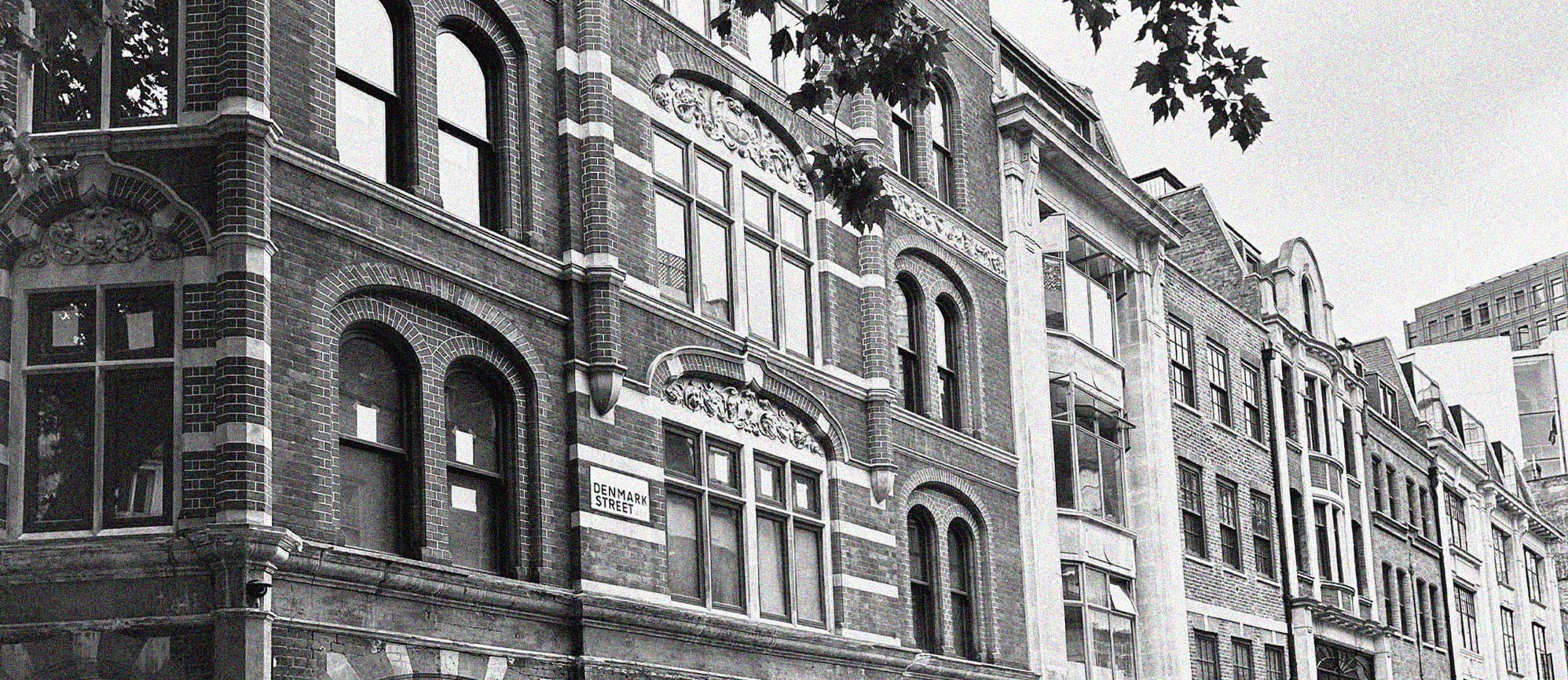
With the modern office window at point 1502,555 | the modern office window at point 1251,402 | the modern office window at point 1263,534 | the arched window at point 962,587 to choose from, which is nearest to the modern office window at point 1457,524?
the modern office window at point 1502,555

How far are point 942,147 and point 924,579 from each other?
7128 millimetres

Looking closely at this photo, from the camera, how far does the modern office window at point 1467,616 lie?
53031mm

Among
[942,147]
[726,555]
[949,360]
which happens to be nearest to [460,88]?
[726,555]

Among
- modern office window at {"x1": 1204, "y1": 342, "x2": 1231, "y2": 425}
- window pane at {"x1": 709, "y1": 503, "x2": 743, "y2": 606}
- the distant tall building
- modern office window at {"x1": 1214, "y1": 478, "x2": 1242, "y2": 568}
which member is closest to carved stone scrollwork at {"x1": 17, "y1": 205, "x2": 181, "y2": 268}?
window pane at {"x1": 709, "y1": 503, "x2": 743, "y2": 606}

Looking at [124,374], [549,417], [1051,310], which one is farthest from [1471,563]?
[124,374]

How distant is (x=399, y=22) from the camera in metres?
19.8

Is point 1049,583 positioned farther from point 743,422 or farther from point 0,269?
point 0,269

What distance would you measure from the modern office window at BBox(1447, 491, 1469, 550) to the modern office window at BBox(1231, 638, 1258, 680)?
18206 millimetres

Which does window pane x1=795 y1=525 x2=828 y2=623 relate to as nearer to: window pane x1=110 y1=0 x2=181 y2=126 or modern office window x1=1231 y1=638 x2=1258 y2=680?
window pane x1=110 y1=0 x2=181 y2=126

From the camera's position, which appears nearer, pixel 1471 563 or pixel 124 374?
pixel 124 374

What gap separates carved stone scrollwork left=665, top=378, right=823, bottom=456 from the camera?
22656mm

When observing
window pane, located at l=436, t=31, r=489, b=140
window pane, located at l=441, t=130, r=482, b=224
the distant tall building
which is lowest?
window pane, located at l=441, t=130, r=482, b=224

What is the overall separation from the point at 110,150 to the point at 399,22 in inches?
150

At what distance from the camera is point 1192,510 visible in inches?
1446
